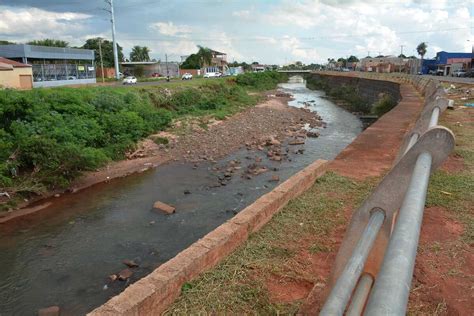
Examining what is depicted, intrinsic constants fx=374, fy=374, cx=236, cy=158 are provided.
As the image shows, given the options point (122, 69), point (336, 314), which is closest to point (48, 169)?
point (336, 314)

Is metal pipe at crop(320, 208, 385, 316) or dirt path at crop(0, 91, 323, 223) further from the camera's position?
dirt path at crop(0, 91, 323, 223)

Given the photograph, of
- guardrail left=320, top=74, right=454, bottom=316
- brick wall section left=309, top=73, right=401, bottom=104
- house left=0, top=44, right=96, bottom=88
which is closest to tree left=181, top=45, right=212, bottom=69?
brick wall section left=309, top=73, right=401, bottom=104

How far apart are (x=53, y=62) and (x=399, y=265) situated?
42.7 metres

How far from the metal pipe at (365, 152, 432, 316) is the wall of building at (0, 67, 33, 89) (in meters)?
30.0

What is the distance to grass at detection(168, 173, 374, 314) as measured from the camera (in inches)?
133

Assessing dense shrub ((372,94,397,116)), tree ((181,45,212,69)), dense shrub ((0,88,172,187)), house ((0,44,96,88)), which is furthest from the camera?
tree ((181,45,212,69))

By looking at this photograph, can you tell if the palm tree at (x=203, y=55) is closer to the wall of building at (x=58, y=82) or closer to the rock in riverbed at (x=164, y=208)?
the wall of building at (x=58, y=82)

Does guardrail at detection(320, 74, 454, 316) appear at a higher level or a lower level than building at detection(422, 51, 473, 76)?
lower

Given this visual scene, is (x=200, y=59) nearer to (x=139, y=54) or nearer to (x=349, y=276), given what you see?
(x=139, y=54)

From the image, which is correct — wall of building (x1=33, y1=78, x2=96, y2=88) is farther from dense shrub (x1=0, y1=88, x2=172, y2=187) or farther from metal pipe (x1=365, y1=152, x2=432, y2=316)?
metal pipe (x1=365, y1=152, x2=432, y2=316)

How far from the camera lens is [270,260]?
13.5 ft

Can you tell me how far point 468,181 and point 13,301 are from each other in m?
8.03

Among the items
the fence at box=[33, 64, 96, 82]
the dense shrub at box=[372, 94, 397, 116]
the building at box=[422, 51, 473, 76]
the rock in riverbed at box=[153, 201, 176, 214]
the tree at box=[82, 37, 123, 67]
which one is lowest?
the rock in riverbed at box=[153, 201, 176, 214]

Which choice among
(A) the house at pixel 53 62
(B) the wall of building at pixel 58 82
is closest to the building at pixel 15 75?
(B) the wall of building at pixel 58 82
